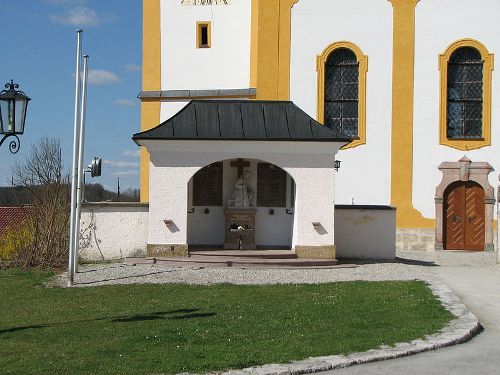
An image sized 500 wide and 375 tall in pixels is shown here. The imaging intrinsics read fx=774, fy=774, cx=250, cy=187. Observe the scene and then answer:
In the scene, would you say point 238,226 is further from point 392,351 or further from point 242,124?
point 392,351

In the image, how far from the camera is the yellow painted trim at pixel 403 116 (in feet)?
86.0

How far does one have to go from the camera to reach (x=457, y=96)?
2681 centimetres

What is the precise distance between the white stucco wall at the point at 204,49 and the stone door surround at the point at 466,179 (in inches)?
311

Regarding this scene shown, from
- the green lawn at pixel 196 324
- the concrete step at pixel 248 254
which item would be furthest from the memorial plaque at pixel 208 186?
the green lawn at pixel 196 324

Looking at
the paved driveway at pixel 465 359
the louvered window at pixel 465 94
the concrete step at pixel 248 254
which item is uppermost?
the louvered window at pixel 465 94

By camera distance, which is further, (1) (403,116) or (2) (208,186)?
(1) (403,116)

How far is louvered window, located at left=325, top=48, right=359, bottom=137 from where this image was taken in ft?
88.1

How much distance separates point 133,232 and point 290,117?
199 inches

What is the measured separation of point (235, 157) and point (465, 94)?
1099cm

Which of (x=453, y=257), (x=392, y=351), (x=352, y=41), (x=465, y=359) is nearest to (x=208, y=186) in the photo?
(x=453, y=257)

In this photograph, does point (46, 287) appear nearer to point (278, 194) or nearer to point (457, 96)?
point (278, 194)

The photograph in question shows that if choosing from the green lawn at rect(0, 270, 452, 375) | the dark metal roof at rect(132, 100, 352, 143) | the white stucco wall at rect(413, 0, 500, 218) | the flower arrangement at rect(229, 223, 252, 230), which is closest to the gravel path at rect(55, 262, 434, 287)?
the green lawn at rect(0, 270, 452, 375)

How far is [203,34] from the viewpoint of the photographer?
28.0 m

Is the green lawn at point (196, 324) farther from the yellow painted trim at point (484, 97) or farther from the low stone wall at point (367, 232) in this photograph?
the yellow painted trim at point (484, 97)
